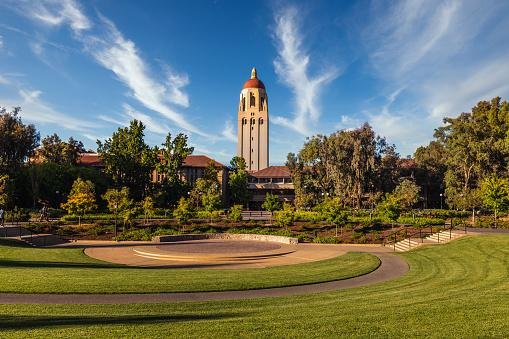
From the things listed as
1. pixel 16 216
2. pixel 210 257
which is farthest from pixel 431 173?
pixel 16 216

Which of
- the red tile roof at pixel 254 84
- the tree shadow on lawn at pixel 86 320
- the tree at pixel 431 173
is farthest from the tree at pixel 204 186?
the tree shadow on lawn at pixel 86 320

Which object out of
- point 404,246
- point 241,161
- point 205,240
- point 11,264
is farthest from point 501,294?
point 241,161

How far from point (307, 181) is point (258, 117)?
47.8 m

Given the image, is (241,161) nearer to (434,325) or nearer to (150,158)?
(150,158)

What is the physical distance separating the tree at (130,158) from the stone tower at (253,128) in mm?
45403

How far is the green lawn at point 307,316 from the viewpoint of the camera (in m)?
9.10

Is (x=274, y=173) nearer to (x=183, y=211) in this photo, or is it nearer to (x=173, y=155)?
(x=173, y=155)

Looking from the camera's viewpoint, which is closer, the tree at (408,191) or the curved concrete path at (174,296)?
the curved concrete path at (174,296)

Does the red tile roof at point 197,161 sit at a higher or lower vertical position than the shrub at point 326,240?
higher

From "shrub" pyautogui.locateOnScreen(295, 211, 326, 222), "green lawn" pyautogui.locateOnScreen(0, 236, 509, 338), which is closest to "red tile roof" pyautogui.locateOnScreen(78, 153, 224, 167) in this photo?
"shrub" pyautogui.locateOnScreen(295, 211, 326, 222)

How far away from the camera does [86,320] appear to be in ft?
33.4

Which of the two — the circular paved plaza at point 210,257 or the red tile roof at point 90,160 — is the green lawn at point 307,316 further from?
the red tile roof at point 90,160

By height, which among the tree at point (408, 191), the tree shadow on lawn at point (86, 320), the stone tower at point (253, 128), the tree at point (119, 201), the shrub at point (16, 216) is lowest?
the tree shadow on lawn at point (86, 320)

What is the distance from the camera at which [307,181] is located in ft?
226
